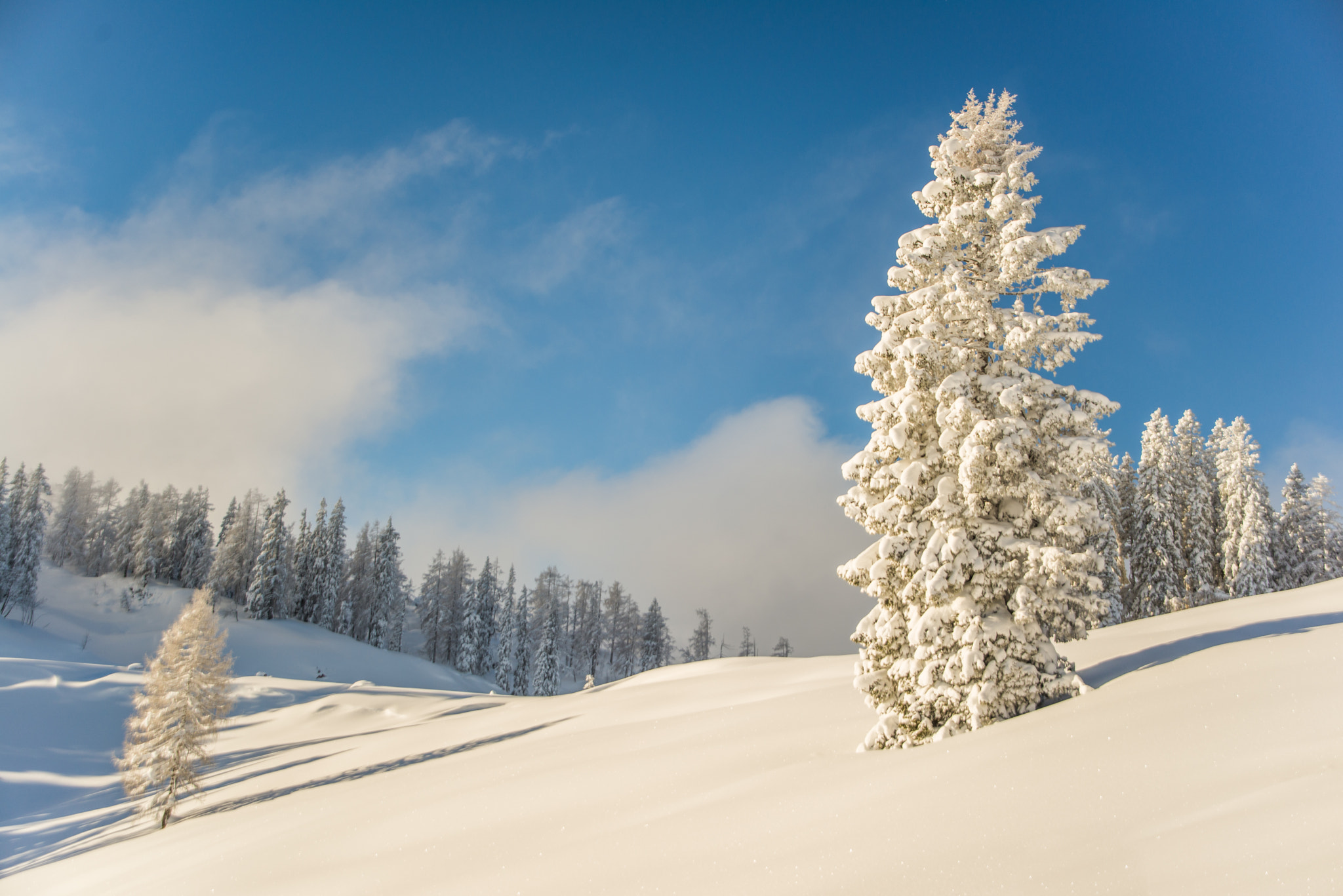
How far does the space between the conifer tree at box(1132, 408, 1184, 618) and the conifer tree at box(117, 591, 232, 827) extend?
50.7m

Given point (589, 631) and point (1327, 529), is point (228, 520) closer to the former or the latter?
point (589, 631)

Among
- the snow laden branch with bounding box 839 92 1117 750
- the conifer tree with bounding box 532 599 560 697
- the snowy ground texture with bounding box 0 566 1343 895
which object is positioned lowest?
the conifer tree with bounding box 532 599 560 697

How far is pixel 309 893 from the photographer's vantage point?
9.60 metres

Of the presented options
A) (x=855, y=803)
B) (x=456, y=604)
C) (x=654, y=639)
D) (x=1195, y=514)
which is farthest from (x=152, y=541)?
(x=1195, y=514)

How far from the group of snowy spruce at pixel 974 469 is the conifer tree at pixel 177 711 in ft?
88.2

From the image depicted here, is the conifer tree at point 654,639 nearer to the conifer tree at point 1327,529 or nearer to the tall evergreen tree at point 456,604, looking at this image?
the tall evergreen tree at point 456,604

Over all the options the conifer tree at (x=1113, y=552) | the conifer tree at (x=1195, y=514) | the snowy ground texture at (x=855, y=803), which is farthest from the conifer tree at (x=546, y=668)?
the conifer tree at (x=1195, y=514)

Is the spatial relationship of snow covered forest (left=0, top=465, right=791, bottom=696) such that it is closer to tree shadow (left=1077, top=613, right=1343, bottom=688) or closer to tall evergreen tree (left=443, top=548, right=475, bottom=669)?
tall evergreen tree (left=443, top=548, right=475, bottom=669)

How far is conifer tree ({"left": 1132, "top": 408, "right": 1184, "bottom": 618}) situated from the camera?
40625 millimetres

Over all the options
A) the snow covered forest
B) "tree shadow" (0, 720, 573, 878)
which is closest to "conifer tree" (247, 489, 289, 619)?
the snow covered forest

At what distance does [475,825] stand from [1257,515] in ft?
151

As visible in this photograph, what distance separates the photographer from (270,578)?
72125 mm

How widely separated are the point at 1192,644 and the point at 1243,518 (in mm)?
36490

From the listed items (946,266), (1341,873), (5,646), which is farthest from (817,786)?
(5,646)
